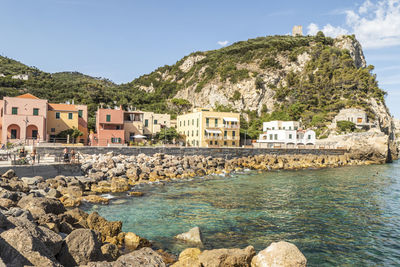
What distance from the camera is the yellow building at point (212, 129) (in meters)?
54.0

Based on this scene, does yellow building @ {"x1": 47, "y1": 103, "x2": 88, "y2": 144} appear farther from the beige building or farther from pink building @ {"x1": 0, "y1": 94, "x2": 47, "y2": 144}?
the beige building

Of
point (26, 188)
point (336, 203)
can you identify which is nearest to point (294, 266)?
point (336, 203)

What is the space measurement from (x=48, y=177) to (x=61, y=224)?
47.7 ft

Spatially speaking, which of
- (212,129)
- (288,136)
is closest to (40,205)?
(212,129)

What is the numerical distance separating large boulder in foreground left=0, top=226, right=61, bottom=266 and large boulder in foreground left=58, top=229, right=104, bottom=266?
3.64 ft

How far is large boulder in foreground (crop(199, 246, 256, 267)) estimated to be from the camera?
26.8ft

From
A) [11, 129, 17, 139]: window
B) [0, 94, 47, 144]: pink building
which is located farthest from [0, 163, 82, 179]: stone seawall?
[11, 129, 17, 139]: window

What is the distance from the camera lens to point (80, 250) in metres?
7.26

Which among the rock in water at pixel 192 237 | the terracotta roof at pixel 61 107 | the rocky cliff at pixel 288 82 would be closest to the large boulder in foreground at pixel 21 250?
the rock in water at pixel 192 237

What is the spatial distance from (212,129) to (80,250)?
47.8 m

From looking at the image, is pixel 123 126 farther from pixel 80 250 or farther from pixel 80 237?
pixel 80 250

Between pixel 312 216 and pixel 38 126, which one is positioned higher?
pixel 38 126

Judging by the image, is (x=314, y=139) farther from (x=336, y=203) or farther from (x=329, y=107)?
(x=336, y=203)

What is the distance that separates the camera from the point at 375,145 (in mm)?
55094
